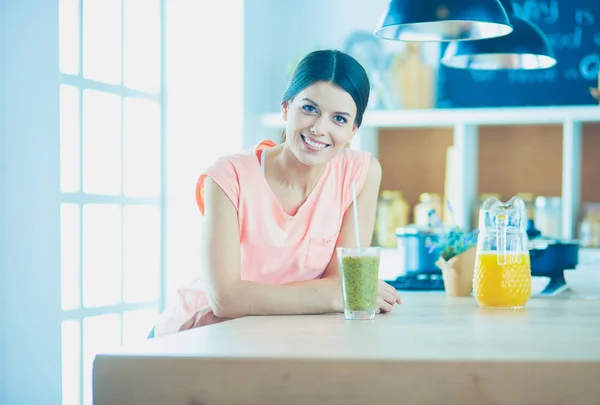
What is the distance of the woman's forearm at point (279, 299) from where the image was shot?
1756 mm

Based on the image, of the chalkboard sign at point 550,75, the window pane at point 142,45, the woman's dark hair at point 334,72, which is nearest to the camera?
the woman's dark hair at point 334,72

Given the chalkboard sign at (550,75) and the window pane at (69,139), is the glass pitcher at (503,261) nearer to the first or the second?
the window pane at (69,139)

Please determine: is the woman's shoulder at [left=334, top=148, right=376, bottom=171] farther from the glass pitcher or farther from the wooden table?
the wooden table

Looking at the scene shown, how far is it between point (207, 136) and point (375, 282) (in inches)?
108

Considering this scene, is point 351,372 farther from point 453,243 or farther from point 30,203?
point 30,203

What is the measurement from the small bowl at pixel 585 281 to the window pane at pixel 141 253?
2.14 m

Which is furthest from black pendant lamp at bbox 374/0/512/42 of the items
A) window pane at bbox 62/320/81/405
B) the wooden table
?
window pane at bbox 62/320/81/405

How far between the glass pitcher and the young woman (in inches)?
8.1

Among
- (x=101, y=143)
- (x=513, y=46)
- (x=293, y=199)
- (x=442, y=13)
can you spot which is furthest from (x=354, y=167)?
(x=101, y=143)

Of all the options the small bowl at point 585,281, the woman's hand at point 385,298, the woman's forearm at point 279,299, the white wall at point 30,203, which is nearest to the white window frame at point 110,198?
the white wall at point 30,203

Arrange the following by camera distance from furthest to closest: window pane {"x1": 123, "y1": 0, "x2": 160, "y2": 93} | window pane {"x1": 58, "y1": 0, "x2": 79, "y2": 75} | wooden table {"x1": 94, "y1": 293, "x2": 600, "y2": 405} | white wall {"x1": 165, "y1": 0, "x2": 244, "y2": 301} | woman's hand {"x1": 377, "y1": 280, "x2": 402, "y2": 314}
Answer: white wall {"x1": 165, "y1": 0, "x2": 244, "y2": 301} < window pane {"x1": 123, "y1": 0, "x2": 160, "y2": 93} < window pane {"x1": 58, "y1": 0, "x2": 79, "y2": 75} < woman's hand {"x1": 377, "y1": 280, "x2": 402, "y2": 314} < wooden table {"x1": 94, "y1": 293, "x2": 600, "y2": 405}

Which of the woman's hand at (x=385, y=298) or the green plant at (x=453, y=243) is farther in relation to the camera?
the green plant at (x=453, y=243)

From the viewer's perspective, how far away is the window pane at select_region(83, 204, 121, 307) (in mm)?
3420

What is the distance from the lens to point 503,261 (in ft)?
6.12
